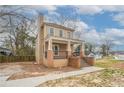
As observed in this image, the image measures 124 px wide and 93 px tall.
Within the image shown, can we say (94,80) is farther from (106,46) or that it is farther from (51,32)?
(51,32)

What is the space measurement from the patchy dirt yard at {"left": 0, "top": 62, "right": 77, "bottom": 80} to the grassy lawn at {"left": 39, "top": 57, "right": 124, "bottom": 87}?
1.58 ft

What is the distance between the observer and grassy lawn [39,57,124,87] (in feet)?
16.0

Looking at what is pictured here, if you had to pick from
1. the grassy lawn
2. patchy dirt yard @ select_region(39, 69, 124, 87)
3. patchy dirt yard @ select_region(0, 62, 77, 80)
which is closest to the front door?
patchy dirt yard @ select_region(0, 62, 77, 80)

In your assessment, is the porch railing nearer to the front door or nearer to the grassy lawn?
the front door

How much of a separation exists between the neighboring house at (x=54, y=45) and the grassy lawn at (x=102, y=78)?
726 millimetres

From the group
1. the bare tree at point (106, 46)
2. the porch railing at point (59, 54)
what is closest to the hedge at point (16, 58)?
the porch railing at point (59, 54)

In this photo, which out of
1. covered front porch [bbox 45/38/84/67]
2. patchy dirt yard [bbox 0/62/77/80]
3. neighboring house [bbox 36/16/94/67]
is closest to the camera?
patchy dirt yard [bbox 0/62/77/80]

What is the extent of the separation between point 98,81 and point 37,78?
1.39 m

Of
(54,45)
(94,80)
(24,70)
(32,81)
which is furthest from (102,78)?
(54,45)

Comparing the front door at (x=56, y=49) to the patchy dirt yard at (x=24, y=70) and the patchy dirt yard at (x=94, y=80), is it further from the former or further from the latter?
the patchy dirt yard at (x=94, y=80)

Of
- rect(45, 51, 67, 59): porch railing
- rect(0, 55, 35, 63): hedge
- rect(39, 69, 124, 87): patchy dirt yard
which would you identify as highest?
rect(45, 51, 67, 59): porch railing
